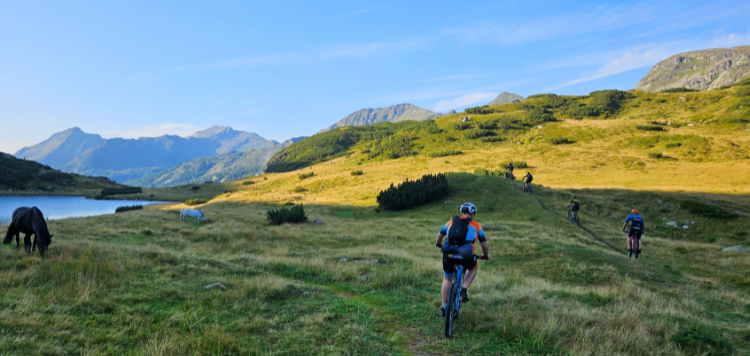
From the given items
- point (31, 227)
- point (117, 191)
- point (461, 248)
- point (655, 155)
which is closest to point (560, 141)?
point (655, 155)

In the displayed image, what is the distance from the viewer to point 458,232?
7113 mm

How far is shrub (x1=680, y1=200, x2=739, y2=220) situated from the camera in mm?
28391

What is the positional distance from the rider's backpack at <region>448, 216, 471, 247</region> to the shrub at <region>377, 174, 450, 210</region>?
3030cm

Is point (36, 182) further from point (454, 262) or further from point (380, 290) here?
point (454, 262)

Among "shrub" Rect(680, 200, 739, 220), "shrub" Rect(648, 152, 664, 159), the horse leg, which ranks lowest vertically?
"shrub" Rect(680, 200, 739, 220)

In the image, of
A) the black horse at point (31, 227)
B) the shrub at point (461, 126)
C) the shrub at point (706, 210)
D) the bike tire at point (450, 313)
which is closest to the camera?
the bike tire at point (450, 313)

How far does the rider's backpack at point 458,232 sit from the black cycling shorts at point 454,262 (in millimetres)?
254

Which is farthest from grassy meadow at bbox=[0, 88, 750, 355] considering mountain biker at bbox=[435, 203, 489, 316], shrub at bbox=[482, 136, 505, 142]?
shrub at bbox=[482, 136, 505, 142]

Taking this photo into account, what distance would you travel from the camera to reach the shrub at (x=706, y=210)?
2839 cm

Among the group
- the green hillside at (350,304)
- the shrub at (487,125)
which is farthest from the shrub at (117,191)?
the shrub at (487,125)

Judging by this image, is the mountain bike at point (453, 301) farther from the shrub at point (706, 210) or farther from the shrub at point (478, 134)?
the shrub at point (478, 134)

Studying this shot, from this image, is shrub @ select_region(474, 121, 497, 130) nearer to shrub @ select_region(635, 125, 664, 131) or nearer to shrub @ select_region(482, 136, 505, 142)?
shrub @ select_region(482, 136, 505, 142)

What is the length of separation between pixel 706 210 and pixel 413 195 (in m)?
26.1

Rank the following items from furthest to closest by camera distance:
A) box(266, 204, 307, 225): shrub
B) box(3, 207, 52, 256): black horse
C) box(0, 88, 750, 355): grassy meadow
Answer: box(266, 204, 307, 225): shrub < box(3, 207, 52, 256): black horse < box(0, 88, 750, 355): grassy meadow
